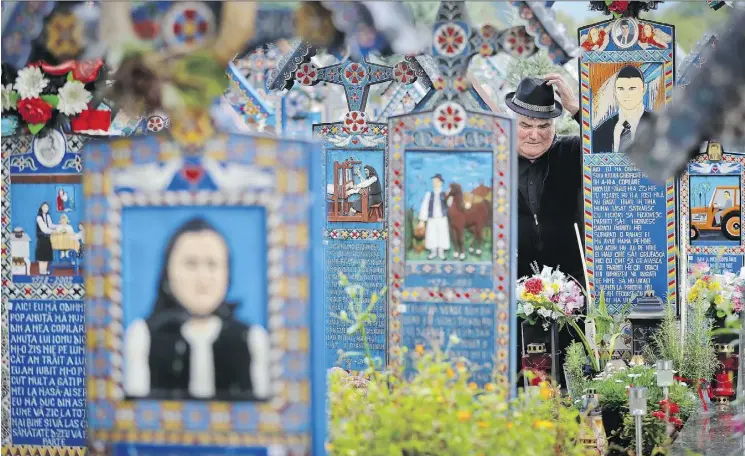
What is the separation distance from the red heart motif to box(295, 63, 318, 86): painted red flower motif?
19.4 feet

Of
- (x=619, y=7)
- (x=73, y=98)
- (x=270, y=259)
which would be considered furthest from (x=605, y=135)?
(x=270, y=259)

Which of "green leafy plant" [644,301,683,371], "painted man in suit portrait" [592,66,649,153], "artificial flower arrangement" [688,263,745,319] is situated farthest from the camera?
"painted man in suit portrait" [592,66,649,153]

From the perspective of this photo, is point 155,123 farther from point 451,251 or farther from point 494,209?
point 494,209

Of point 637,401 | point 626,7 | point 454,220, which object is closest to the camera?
point 454,220

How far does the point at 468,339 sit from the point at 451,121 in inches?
49.6

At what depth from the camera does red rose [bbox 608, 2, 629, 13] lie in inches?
449

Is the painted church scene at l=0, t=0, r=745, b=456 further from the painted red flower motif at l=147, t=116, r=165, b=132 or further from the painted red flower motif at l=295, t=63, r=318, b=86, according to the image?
the painted red flower motif at l=295, t=63, r=318, b=86

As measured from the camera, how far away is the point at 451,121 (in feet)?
24.4

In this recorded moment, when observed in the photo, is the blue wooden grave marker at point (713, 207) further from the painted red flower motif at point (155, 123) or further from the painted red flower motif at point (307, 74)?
the painted red flower motif at point (155, 123)

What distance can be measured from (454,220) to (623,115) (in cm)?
462

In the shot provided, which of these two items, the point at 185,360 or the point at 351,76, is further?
the point at 351,76

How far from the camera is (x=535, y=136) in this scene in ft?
40.7

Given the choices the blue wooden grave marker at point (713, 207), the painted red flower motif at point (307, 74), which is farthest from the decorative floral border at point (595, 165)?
the painted red flower motif at point (307, 74)

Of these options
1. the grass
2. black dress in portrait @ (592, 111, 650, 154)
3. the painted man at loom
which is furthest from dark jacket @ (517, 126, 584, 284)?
the grass
